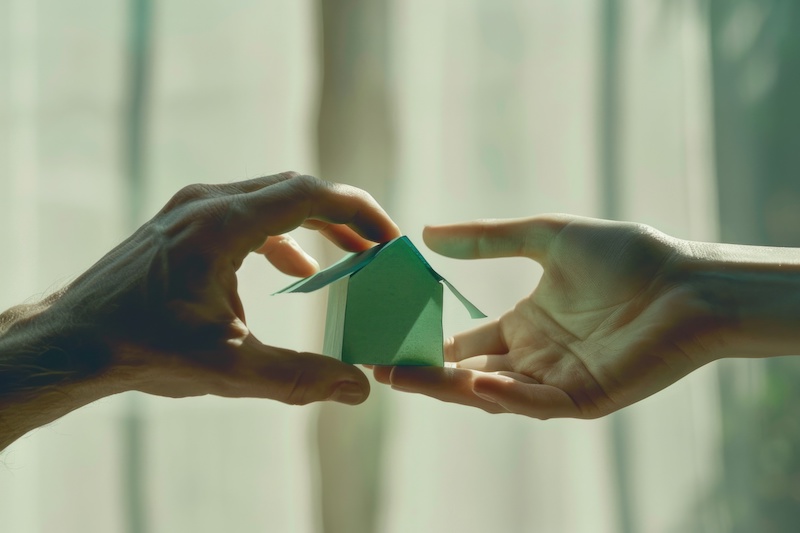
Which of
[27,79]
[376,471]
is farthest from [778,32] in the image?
[27,79]

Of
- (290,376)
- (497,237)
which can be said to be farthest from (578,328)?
(290,376)

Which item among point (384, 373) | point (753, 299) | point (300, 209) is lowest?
point (384, 373)

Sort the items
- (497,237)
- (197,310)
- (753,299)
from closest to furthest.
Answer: (197,310) < (753,299) < (497,237)

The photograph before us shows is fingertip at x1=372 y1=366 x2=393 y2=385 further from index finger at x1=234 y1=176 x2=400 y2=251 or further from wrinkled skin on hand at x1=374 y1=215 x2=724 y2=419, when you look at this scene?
index finger at x1=234 y1=176 x2=400 y2=251

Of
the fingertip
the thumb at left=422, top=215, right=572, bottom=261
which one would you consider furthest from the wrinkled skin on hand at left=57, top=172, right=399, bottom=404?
the thumb at left=422, top=215, right=572, bottom=261

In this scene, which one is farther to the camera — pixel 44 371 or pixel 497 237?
pixel 497 237

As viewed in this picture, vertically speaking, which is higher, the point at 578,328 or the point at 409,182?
the point at 409,182

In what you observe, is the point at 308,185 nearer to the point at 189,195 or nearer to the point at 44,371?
the point at 189,195
